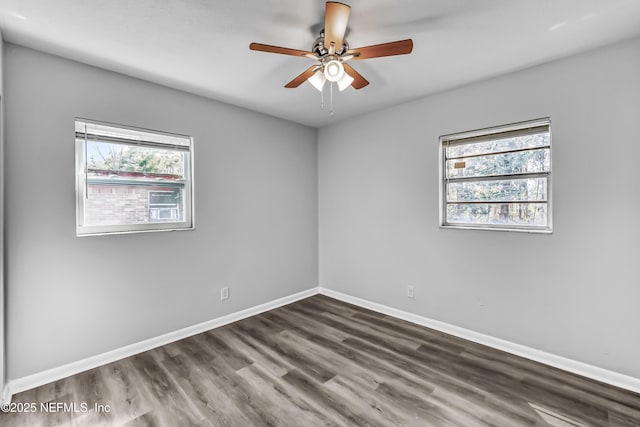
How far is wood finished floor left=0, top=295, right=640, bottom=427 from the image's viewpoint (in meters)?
1.87

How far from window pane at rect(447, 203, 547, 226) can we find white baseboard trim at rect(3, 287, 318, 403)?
245cm

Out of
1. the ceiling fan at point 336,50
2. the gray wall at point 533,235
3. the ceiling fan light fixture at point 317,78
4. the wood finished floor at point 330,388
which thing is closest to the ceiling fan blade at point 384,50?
the ceiling fan at point 336,50

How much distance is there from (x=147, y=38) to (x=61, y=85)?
0.87 m

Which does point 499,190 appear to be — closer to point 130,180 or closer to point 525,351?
point 525,351

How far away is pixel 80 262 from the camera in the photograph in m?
2.39

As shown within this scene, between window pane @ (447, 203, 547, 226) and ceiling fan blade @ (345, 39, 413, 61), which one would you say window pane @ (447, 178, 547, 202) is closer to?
window pane @ (447, 203, 547, 226)

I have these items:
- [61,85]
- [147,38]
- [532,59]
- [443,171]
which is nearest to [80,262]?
[61,85]

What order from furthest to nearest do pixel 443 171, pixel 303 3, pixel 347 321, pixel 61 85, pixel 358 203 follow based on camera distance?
1. pixel 358 203
2. pixel 347 321
3. pixel 443 171
4. pixel 61 85
5. pixel 303 3

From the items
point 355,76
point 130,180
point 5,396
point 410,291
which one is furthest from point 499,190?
point 5,396

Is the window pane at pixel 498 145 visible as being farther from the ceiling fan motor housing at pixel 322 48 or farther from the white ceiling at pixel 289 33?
the ceiling fan motor housing at pixel 322 48

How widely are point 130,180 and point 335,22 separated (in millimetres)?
2229

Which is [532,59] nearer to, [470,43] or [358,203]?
[470,43]

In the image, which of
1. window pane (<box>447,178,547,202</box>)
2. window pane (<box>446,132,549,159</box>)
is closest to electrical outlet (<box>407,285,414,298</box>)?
window pane (<box>447,178,547,202</box>)

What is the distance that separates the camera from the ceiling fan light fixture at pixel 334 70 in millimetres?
1938
